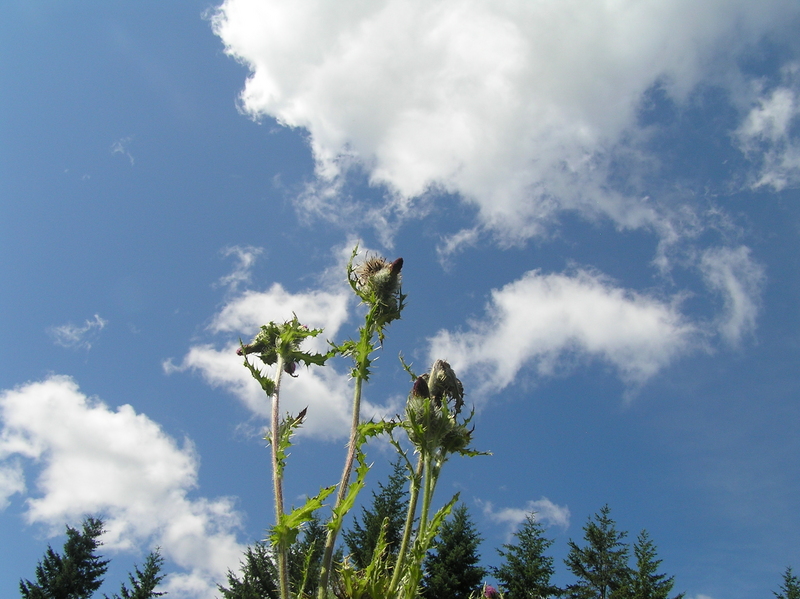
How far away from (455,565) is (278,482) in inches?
866

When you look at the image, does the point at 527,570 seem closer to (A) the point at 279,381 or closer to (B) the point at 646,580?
(B) the point at 646,580

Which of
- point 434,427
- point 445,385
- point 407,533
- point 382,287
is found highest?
point 382,287

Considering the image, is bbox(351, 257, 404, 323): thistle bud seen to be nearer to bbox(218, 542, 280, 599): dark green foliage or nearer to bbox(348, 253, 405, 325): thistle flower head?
bbox(348, 253, 405, 325): thistle flower head

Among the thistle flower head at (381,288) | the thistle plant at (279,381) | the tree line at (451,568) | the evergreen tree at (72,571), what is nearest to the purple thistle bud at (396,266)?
the thistle flower head at (381,288)

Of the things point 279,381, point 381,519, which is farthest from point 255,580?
point 279,381

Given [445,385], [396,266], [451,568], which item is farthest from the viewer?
[451,568]

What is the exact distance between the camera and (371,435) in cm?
454

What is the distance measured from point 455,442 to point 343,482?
107 centimetres

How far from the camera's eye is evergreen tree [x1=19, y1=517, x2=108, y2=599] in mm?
27141

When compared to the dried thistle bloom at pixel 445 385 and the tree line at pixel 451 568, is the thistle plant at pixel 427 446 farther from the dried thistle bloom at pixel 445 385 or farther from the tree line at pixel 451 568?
the tree line at pixel 451 568

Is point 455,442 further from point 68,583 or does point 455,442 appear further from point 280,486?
point 68,583

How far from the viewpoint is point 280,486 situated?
4410 mm

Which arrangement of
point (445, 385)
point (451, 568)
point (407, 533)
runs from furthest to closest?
point (451, 568), point (445, 385), point (407, 533)

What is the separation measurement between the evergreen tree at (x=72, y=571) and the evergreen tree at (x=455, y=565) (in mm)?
19369
